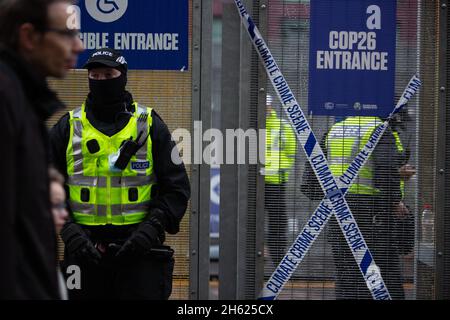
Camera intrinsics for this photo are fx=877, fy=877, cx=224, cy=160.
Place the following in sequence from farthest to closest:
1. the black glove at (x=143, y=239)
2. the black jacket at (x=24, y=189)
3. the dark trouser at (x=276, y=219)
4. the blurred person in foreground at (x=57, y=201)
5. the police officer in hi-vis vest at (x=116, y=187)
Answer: the dark trouser at (x=276, y=219) → the police officer in hi-vis vest at (x=116, y=187) → the black glove at (x=143, y=239) → the blurred person in foreground at (x=57, y=201) → the black jacket at (x=24, y=189)

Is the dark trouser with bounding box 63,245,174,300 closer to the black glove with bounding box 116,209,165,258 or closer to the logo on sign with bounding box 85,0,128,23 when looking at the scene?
the black glove with bounding box 116,209,165,258

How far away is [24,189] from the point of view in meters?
2.97

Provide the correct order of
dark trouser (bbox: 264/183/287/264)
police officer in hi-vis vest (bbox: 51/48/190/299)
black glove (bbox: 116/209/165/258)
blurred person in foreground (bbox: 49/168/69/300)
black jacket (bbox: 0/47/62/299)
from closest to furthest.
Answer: black jacket (bbox: 0/47/62/299) → blurred person in foreground (bbox: 49/168/69/300) → black glove (bbox: 116/209/165/258) → police officer in hi-vis vest (bbox: 51/48/190/299) → dark trouser (bbox: 264/183/287/264)

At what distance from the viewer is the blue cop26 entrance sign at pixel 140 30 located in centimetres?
664

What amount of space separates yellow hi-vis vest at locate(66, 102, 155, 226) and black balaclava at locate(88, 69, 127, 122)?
0.11 metres

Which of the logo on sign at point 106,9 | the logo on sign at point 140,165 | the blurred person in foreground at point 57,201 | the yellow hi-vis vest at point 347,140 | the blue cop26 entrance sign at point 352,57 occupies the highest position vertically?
the logo on sign at point 106,9

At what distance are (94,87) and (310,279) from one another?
2.32m

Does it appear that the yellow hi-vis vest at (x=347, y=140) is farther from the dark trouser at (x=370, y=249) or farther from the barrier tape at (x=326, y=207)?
the dark trouser at (x=370, y=249)

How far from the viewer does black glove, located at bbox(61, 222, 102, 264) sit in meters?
5.36

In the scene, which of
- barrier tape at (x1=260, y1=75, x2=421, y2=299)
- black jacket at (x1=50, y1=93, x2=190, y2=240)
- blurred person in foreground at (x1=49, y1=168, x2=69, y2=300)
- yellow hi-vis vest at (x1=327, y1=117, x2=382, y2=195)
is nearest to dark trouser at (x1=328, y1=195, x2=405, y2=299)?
barrier tape at (x1=260, y1=75, x2=421, y2=299)

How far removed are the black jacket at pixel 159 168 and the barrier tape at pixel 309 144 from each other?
1283mm

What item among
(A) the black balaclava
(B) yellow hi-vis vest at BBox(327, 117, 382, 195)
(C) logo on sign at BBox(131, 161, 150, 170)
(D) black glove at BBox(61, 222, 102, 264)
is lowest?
(D) black glove at BBox(61, 222, 102, 264)

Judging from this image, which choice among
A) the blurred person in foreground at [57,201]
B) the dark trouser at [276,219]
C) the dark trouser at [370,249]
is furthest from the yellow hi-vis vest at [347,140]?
the blurred person in foreground at [57,201]
